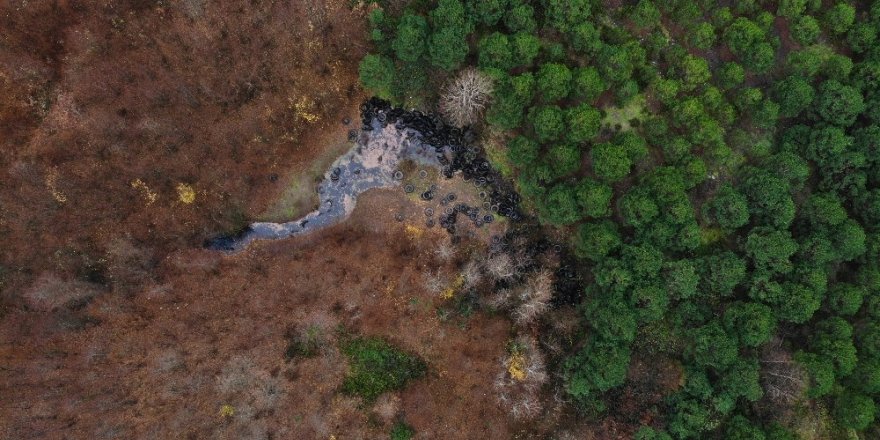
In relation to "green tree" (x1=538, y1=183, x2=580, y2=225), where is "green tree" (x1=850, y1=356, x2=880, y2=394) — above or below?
below

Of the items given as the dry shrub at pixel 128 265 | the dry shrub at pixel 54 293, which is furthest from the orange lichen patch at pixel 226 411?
the dry shrub at pixel 54 293

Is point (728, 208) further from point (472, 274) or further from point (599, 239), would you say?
point (472, 274)

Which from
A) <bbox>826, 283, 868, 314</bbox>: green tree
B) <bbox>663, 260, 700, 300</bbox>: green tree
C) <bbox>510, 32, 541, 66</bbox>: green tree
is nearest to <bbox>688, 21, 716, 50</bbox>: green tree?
<bbox>510, 32, 541, 66</bbox>: green tree

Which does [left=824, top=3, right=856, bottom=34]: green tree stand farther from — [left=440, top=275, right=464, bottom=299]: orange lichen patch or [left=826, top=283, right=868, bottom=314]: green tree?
[left=440, top=275, right=464, bottom=299]: orange lichen patch

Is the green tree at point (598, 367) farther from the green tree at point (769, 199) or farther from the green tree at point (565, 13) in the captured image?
the green tree at point (565, 13)

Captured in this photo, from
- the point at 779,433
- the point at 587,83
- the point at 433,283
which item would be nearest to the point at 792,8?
the point at 587,83
